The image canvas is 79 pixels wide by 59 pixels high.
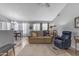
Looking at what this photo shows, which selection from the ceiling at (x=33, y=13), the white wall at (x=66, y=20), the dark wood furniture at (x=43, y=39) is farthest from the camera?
the dark wood furniture at (x=43, y=39)

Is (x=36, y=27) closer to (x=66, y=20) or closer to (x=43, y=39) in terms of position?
(x=66, y=20)

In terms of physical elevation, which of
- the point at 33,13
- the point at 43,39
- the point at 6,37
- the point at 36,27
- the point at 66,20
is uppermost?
the point at 33,13

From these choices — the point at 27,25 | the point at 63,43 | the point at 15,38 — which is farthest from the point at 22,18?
the point at 63,43

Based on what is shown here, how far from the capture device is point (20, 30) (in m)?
2.83

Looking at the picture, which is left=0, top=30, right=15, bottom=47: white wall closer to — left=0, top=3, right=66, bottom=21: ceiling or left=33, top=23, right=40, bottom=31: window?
left=0, top=3, right=66, bottom=21: ceiling

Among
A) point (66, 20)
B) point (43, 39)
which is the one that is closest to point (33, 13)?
point (66, 20)

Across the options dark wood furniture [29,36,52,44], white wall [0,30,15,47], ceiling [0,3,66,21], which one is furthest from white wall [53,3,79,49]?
white wall [0,30,15,47]

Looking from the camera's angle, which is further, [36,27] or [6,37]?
[36,27]

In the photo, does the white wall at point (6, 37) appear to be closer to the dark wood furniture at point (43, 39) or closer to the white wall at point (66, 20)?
the dark wood furniture at point (43, 39)

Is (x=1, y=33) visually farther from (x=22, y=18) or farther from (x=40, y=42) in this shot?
(x=40, y=42)

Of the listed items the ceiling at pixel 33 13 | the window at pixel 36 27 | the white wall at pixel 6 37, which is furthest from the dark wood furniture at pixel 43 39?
the white wall at pixel 6 37

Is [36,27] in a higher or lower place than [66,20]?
lower

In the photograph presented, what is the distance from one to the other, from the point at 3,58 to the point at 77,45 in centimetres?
241

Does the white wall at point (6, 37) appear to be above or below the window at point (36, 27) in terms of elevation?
below
